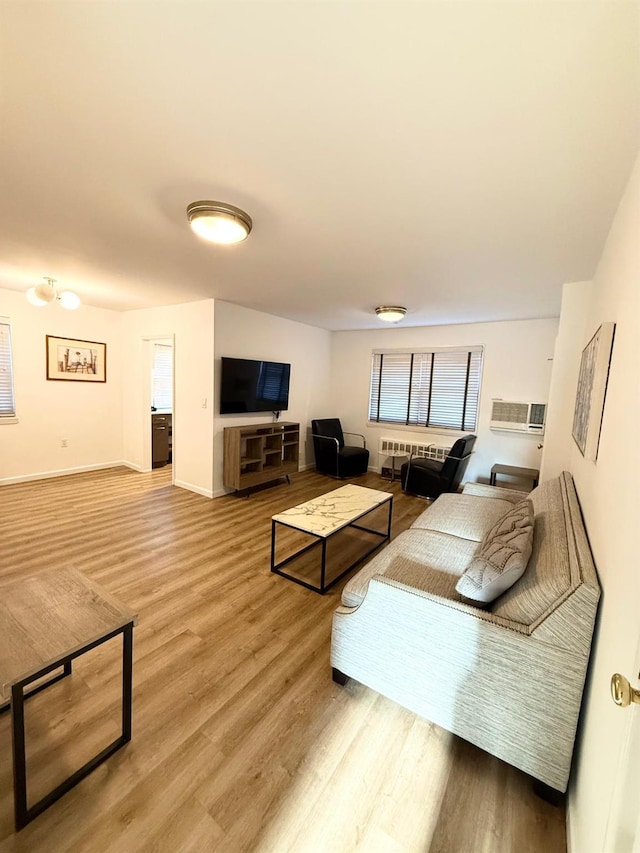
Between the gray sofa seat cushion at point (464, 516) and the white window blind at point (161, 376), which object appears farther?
the white window blind at point (161, 376)

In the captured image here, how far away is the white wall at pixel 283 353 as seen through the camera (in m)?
4.32

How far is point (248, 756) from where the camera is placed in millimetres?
1381

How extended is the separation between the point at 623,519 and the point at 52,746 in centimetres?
222

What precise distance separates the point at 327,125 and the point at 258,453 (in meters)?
3.81

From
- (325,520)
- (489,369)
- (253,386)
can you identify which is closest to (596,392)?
(325,520)

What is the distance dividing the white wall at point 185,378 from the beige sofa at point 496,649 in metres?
3.11

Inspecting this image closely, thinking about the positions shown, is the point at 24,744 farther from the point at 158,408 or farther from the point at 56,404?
the point at 158,408

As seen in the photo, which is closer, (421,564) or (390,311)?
(421,564)

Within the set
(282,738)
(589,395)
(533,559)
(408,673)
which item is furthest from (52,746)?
(589,395)

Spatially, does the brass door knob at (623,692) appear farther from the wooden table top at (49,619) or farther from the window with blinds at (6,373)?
the window with blinds at (6,373)

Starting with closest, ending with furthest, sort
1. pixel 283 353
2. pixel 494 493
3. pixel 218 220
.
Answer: pixel 218 220, pixel 494 493, pixel 283 353

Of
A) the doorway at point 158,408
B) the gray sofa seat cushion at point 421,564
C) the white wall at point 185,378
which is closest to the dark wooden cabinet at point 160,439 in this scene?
the doorway at point 158,408

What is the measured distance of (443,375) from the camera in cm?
530

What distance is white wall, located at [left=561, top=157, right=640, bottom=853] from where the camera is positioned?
2.71ft
